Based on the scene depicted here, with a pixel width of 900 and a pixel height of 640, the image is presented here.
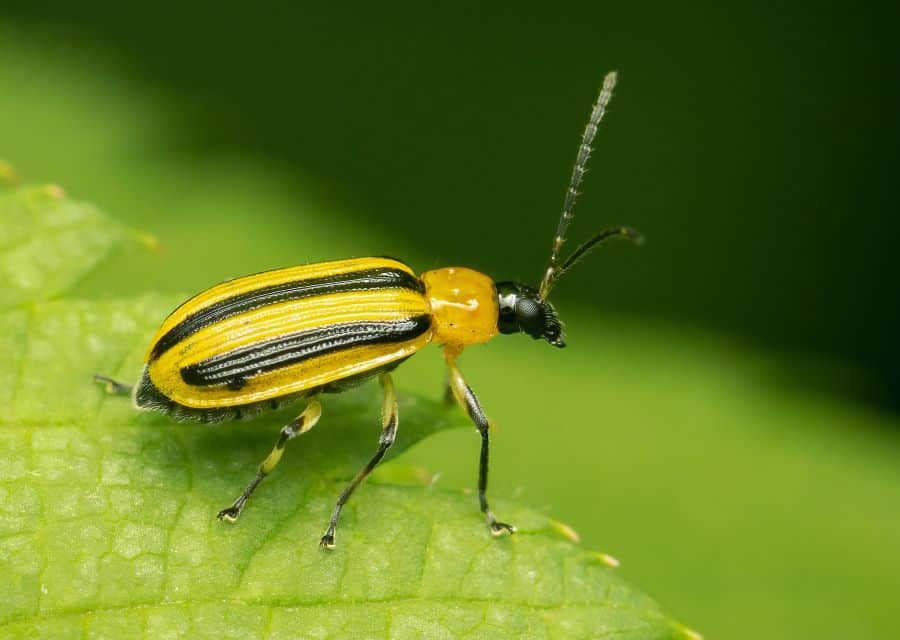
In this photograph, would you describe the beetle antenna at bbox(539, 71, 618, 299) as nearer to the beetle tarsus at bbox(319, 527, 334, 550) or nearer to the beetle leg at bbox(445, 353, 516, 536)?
the beetle leg at bbox(445, 353, 516, 536)

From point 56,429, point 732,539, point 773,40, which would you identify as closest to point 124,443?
point 56,429

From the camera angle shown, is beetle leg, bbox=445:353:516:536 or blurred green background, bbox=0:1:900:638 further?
blurred green background, bbox=0:1:900:638

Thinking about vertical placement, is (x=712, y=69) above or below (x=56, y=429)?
above

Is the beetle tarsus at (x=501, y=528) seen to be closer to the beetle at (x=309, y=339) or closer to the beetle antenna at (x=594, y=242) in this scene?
the beetle at (x=309, y=339)

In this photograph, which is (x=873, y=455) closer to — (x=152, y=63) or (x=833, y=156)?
(x=833, y=156)

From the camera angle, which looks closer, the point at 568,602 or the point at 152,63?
the point at 568,602

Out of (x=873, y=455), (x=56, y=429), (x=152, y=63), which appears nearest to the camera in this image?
(x=56, y=429)

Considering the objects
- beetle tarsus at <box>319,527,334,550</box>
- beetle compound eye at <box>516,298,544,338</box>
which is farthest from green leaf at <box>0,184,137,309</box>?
beetle compound eye at <box>516,298,544,338</box>
